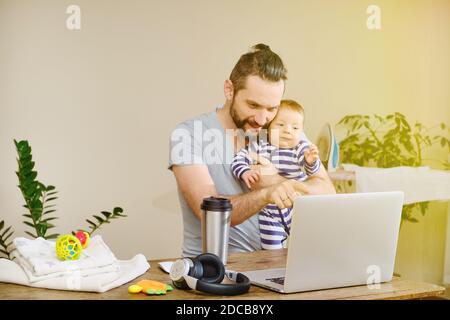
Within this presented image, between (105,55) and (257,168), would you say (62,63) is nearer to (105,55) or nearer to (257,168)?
(105,55)

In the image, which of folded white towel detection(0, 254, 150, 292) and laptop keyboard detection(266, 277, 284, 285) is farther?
laptop keyboard detection(266, 277, 284, 285)

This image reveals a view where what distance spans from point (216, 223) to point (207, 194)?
1.99ft

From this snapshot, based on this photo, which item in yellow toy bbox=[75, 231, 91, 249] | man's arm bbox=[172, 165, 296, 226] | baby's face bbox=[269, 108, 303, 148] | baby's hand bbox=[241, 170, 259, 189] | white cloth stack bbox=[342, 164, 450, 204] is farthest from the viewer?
white cloth stack bbox=[342, 164, 450, 204]

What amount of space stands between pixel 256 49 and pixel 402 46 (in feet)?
3.81

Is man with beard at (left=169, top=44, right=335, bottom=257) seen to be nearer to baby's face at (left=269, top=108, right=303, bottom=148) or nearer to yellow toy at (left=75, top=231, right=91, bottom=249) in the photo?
baby's face at (left=269, top=108, right=303, bottom=148)

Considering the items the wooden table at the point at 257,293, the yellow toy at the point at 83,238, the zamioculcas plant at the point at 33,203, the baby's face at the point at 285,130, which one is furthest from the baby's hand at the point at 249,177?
the yellow toy at the point at 83,238

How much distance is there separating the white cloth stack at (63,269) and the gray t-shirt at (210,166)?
2.62ft

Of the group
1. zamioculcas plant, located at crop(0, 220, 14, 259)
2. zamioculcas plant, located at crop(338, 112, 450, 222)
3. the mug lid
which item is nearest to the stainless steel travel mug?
the mug lid

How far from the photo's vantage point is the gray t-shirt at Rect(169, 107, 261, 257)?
246 cm

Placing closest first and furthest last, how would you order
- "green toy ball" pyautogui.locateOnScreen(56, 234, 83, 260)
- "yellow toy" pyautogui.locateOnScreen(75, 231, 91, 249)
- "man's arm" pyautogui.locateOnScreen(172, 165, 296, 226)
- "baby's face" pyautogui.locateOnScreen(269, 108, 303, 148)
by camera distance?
"green toy ball" pyautogui.locateOnScreen(56, 234, 83, 260) → "yellow toy" pyautogui.locateOnScreen(75, 231, 91, 249) → "man's arm" pyautogui.locateOnScreen(172, 165, 296, 226) → "baby's face" pyautogui.locateOnScreen(269, 108, 303, 148)

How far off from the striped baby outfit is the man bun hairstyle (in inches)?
11.0

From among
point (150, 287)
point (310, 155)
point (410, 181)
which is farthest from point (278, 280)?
point (410, 181)

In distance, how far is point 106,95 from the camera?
9.09 feet
